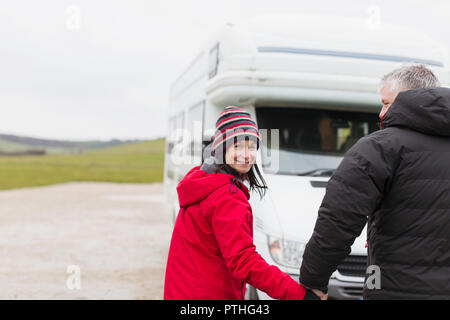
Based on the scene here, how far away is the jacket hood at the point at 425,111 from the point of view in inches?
85.1

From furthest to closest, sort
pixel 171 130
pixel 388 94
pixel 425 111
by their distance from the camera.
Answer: pixel 171 130, pixel 388 94, pixel 425 111

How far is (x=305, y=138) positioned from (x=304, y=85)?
21.3 inches

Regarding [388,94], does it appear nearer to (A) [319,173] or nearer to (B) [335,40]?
(A) [319,173]

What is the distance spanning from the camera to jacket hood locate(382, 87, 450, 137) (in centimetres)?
216

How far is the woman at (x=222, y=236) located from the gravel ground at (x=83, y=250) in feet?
13.1

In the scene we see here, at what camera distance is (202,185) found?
237 centimetres

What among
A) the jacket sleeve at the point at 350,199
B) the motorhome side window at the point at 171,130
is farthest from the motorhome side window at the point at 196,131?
the jacket sleeve at the point at 350,199

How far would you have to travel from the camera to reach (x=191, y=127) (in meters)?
7.53

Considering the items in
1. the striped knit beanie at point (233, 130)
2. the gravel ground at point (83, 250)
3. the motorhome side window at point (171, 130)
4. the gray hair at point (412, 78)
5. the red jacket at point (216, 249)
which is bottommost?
the gravel ground at point (83, 250)

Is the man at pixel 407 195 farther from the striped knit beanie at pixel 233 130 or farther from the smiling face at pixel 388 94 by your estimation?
the striped knit beanie at pixel 233 130

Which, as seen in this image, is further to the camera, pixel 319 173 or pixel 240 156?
pixel 319 173

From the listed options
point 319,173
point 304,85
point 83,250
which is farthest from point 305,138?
point 83,250
